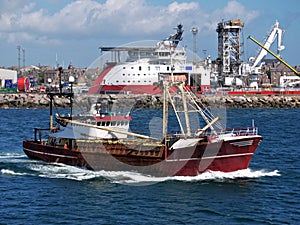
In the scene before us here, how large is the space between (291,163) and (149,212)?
52.7 feet

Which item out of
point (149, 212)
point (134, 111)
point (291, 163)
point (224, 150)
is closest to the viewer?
point (149, 212)

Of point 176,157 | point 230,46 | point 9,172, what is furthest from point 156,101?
point 176,157

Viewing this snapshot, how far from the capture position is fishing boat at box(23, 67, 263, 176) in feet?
102

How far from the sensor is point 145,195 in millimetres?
27391

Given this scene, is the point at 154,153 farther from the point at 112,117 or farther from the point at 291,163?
the point at 291,163

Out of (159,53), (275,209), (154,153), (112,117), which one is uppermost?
(159,53)

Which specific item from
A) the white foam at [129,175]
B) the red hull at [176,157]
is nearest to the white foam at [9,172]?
the white foam at [129,175]

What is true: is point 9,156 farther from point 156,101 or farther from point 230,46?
point 230,46

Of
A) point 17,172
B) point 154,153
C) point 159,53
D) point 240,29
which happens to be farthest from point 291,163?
point 240,29

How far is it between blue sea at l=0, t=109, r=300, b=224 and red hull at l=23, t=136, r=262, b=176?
0.52m

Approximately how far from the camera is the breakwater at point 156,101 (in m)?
93.2

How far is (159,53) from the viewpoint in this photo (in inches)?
3996

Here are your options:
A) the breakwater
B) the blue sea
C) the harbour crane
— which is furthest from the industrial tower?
the blue sea

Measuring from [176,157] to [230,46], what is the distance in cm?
9175
